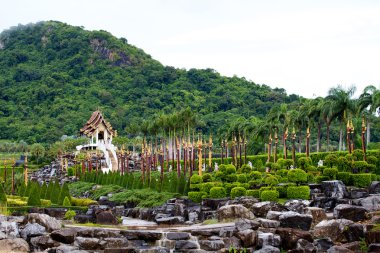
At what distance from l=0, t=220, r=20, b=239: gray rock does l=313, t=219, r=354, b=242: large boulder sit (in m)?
13.3

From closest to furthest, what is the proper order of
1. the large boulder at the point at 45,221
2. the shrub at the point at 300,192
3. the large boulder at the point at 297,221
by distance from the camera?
the large boulder at the point at 297,221, the large boulder at the point at 45,221, the shrub at the point at 300,192

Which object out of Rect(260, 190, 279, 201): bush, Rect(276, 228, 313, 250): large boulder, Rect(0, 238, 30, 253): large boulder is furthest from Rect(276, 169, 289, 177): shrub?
Rect(0, 238, 30, 253): large boulder

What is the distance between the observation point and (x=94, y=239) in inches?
1097

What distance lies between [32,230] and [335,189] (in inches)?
638

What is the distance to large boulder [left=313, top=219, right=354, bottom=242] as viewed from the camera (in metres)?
26.5

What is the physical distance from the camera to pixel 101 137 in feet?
287

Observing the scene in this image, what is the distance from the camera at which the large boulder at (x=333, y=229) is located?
26516 millimetres

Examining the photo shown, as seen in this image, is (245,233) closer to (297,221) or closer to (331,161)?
(297,221)

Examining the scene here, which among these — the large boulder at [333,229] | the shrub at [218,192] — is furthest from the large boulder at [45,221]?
the large boulder at [333,229]

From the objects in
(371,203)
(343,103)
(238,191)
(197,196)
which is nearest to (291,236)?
(371,203)

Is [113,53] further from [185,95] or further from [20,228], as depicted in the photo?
[20,228]

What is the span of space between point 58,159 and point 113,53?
194 feet

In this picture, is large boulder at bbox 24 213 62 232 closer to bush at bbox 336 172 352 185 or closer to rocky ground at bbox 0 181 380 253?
rocky ground at bbox 0 181 380 253

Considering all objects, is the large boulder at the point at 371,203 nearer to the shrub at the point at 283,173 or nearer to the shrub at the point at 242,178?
the shrub at the point at 283,173
